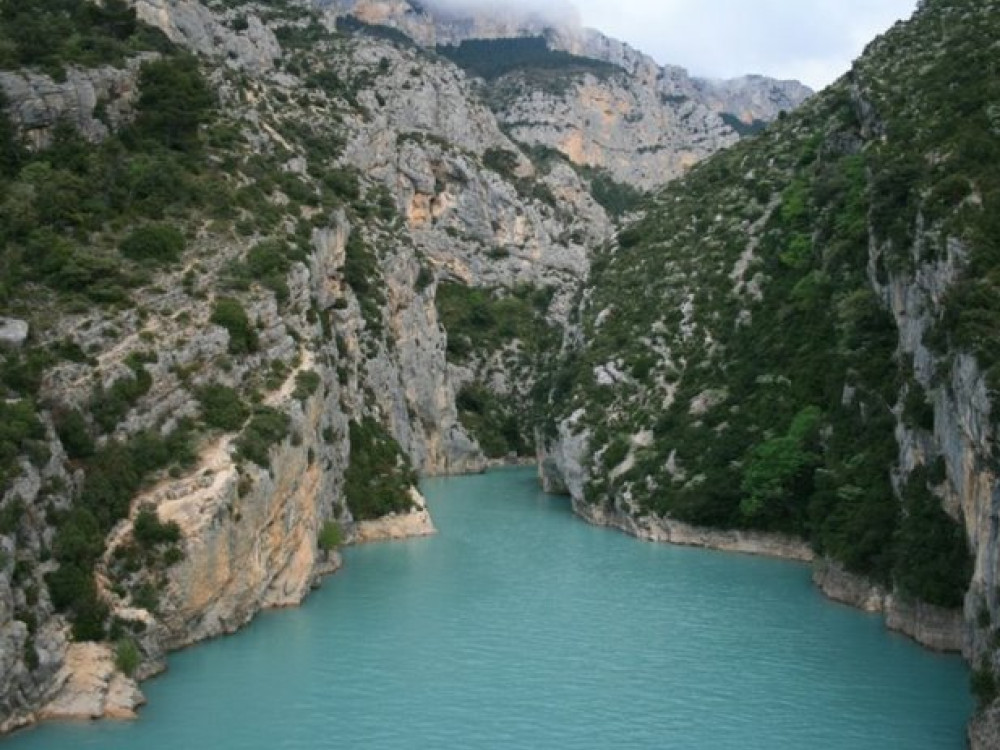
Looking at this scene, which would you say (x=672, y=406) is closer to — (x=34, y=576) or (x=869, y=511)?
(x=869, y=511)

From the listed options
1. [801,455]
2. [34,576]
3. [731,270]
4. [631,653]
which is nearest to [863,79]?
[731,270]

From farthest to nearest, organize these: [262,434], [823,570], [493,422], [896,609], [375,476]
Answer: [493,422]
[375,476]
[823,570]
[262,434]
[896,609]

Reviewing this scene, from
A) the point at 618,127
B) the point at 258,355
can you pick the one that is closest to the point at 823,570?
the point at 258,355

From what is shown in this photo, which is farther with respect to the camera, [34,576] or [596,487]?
[596,487]

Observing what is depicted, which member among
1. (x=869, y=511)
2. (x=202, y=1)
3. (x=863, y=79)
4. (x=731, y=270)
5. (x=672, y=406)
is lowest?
(x=869, y=511)

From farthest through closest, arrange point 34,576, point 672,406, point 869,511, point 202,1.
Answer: point 202,1, point 672,406, point 869,511, point 34,576

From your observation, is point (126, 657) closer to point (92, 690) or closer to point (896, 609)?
point (92, 690)
